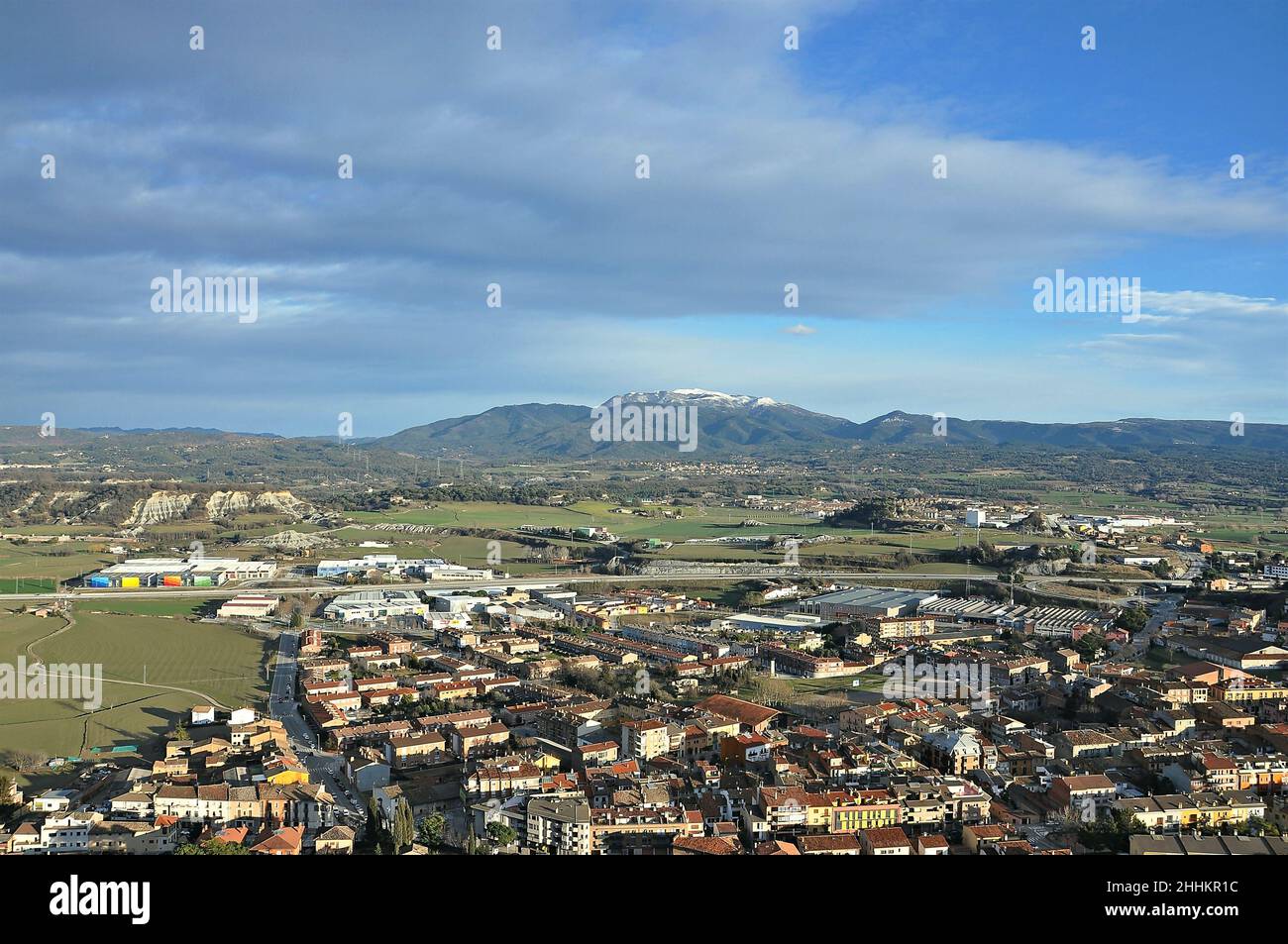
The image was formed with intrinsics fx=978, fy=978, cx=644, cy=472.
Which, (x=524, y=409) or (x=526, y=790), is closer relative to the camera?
(x=526, y=790)

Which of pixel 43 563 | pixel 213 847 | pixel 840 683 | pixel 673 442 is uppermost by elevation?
pixel 673 442

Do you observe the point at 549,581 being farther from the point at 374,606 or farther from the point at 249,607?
the point at 249,607

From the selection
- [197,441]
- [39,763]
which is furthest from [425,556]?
[197,441]

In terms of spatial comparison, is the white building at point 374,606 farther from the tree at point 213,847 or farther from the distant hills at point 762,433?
the distant hills at point 762,433

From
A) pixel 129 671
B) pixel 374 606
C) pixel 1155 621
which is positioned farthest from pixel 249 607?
pixel 1155 621

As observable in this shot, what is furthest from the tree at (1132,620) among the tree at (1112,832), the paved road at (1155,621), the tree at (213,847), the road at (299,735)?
the tree at (213,847)
